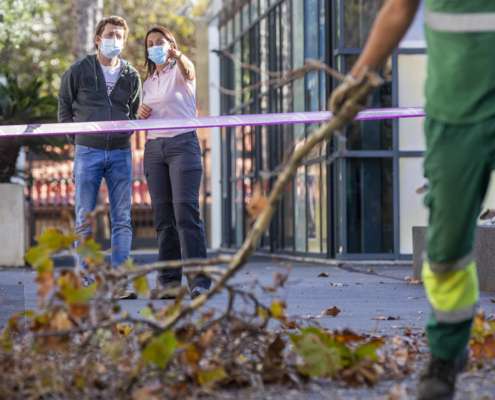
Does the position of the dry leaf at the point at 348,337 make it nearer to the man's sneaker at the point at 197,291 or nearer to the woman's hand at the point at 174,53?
the man's sneaker at the point at 197,291

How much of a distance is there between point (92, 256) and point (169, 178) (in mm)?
2989

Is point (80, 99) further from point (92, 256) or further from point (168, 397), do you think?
point (168, 397)

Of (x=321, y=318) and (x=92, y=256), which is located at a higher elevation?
(x=92, y=256)

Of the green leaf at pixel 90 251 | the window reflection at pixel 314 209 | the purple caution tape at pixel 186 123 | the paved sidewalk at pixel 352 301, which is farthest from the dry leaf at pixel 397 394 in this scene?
the window reflection at pixel 314 209

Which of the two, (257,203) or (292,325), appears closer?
(257,203)

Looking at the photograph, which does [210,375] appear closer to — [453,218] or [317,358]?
[317,358]

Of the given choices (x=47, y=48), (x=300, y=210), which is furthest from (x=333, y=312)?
(x=47, y=48)

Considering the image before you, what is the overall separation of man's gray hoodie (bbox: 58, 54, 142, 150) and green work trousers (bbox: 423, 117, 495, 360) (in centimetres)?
376

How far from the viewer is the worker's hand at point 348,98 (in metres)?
2.44

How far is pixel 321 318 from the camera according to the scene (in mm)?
4605

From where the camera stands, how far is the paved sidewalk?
2.81 m

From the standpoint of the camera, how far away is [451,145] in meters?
2.40

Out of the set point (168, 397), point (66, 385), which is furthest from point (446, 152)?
point (66, 385)

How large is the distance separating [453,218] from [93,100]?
158 inches
